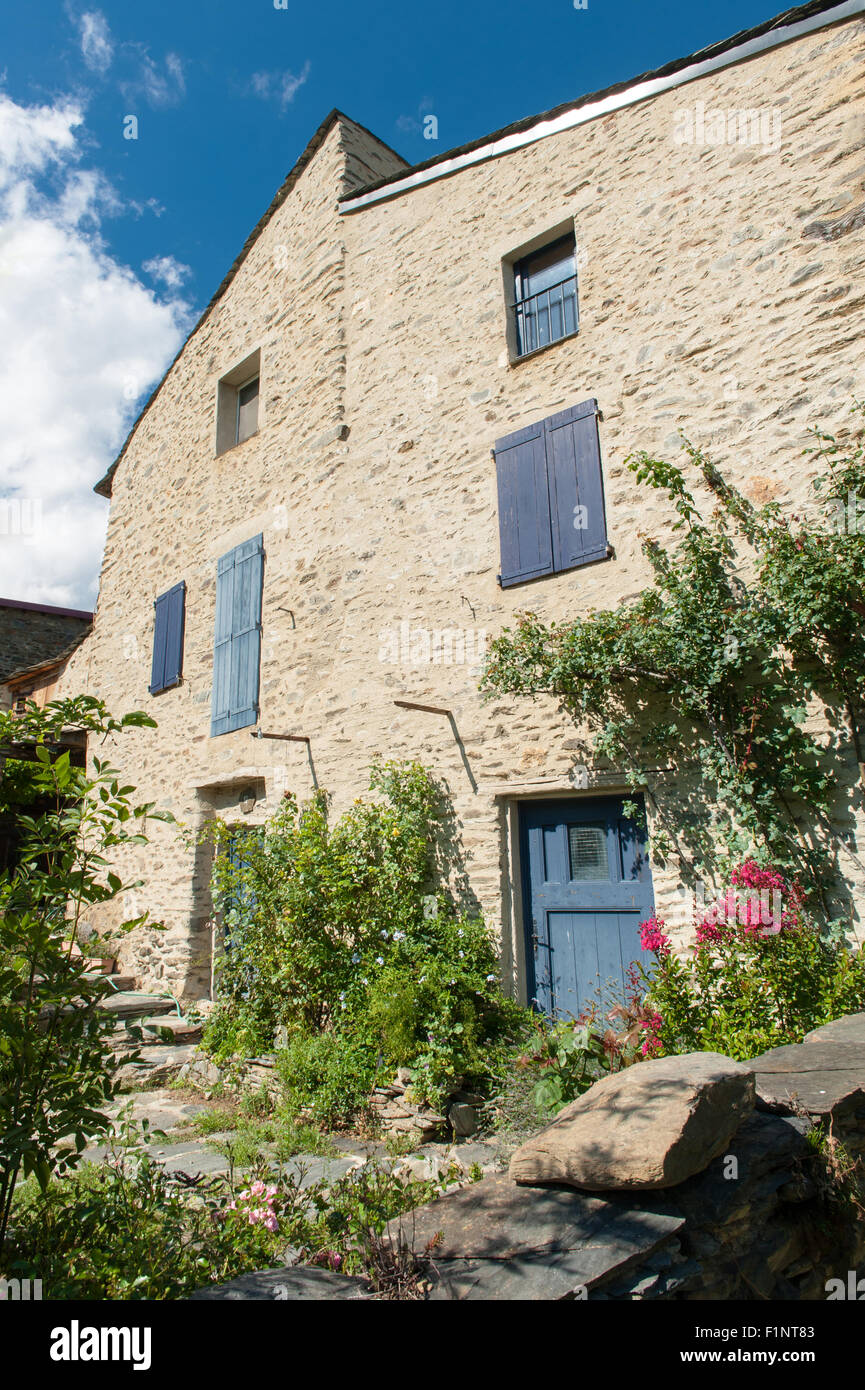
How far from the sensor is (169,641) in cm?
945

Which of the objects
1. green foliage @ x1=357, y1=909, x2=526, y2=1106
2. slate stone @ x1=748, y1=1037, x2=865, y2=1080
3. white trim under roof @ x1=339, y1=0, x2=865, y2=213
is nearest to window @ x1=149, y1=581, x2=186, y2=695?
white trim under roof @ x1=339, y1=0, x2=865, y2=213

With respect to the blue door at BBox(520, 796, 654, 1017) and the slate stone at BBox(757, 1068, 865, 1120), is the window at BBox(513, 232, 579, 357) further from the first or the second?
the slate stone at BBox(757, 1068, 865, 1120)

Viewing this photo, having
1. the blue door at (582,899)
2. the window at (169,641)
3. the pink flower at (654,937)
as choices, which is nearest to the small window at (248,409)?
the window at (169,641)

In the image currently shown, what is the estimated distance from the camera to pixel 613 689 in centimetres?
519

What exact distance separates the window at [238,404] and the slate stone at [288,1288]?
28.5ft

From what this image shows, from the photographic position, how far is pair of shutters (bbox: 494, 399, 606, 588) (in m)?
5.65

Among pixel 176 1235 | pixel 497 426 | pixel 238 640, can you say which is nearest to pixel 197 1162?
pixel 176 1235

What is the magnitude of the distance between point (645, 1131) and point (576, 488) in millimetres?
4349

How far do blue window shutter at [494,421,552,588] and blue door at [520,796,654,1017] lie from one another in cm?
176

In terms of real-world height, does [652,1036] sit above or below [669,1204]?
above

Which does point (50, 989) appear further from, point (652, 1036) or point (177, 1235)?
point (652, 1036)

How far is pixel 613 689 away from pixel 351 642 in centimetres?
273
